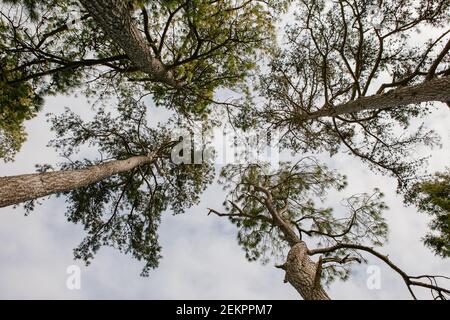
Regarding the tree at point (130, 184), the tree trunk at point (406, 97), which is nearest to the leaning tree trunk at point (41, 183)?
the tree at point (130, 184)

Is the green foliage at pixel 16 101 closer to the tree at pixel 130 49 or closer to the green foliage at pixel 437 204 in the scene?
the tree at pixel 130 49

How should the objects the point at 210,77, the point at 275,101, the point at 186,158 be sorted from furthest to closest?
the point at 186,158
the point at 275,101
the point at 210,77

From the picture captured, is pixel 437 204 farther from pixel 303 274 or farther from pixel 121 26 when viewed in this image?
pixel 121 26

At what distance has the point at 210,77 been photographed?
21.2ft

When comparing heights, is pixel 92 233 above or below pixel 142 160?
below

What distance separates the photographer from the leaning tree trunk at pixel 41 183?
335 cm

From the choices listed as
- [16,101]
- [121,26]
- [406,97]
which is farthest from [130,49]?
[406,97]

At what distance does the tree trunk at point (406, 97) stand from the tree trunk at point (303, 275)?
129 inches

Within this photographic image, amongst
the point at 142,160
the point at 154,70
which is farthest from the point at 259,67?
the point at 142,160

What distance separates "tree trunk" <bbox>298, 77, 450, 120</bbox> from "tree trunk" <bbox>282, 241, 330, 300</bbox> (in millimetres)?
3269

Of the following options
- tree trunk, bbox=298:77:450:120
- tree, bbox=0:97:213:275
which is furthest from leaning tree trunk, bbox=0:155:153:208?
tree trunk, bbox=298:77:450:120

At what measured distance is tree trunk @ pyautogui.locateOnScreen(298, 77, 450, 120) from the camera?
4.14 m

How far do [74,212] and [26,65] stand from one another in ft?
13.3

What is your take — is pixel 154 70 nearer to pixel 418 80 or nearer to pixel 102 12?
pixel 102 12
